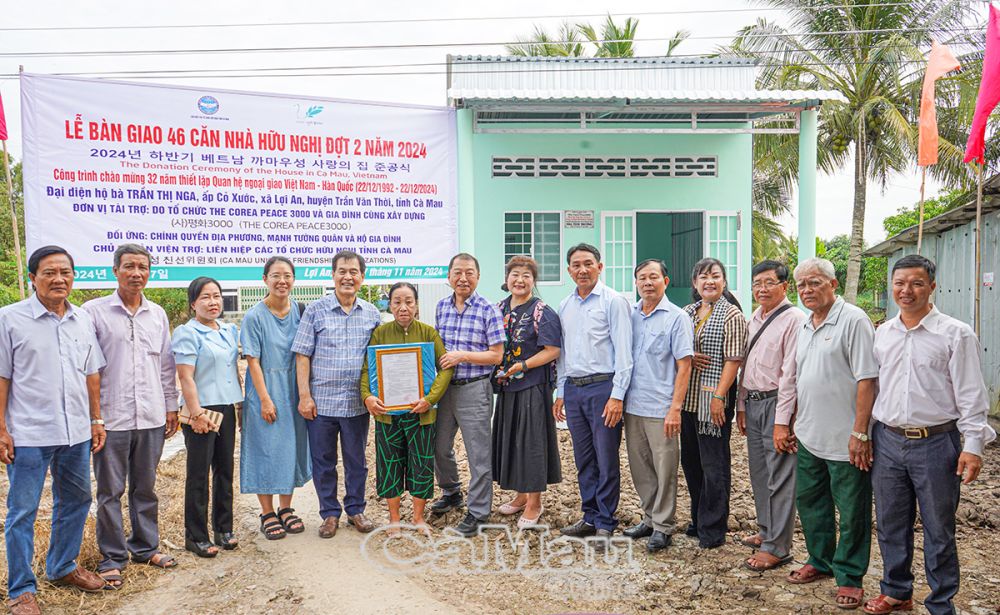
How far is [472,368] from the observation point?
4645 millimetres

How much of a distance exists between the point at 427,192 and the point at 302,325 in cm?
285

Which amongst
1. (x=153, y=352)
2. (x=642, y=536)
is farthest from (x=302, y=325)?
(x=642, y=536)

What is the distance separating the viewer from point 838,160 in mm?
16906

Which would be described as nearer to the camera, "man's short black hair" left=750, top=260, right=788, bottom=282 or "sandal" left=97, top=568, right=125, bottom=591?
"sandal" left=97, top=568, right=125, bottom=591

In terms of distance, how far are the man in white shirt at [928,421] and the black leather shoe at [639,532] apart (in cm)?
147

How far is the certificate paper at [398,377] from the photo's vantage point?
4492 mm

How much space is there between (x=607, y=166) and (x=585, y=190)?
0.44 meters

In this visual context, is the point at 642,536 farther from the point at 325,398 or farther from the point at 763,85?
the point at 763,85

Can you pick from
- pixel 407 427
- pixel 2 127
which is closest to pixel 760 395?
pixel 407 427

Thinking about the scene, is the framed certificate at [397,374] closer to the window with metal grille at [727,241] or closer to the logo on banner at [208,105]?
the logo on banner at [208,105]

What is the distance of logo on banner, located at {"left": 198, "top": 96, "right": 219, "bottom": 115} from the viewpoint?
20.8ft

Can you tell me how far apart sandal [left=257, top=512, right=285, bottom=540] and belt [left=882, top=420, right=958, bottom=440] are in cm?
367

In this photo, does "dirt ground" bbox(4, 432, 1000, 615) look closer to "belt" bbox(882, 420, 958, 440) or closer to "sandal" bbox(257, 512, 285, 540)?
"sandal" bbox(257, 512, 285, 540)

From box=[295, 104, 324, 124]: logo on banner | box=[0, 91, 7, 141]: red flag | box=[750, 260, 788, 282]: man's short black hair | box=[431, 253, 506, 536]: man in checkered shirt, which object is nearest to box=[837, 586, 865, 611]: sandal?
box=[750, 260, 788, 282]: man's short black hair
